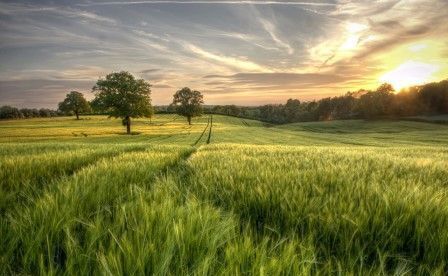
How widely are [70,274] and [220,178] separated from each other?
2.62 metres

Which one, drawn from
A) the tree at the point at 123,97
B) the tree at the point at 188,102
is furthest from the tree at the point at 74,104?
the tree at the point at 123,97

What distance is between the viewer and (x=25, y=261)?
1.33 m

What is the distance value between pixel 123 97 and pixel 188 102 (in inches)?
1572

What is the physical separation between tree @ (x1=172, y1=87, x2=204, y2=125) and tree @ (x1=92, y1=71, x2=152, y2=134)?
34.4 meters

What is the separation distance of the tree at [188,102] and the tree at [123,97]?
3439 cm

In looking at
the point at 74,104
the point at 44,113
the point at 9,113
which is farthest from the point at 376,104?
the point at 9,113

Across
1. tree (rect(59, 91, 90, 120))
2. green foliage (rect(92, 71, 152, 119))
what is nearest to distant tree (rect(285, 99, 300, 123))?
tree (rect(59, 91, 90, 120))

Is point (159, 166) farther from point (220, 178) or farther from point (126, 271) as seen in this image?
point (126, 271)

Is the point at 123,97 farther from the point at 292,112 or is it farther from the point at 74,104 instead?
the point at 292,112

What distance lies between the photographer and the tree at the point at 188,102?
3994 inches

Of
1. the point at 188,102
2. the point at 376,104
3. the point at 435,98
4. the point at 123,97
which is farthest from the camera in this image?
the point at 376,104

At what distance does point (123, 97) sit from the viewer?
210ft

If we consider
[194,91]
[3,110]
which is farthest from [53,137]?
[3,110]

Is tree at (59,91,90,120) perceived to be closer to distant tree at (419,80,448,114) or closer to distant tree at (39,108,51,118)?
distant tree at (39,108,51,118)
